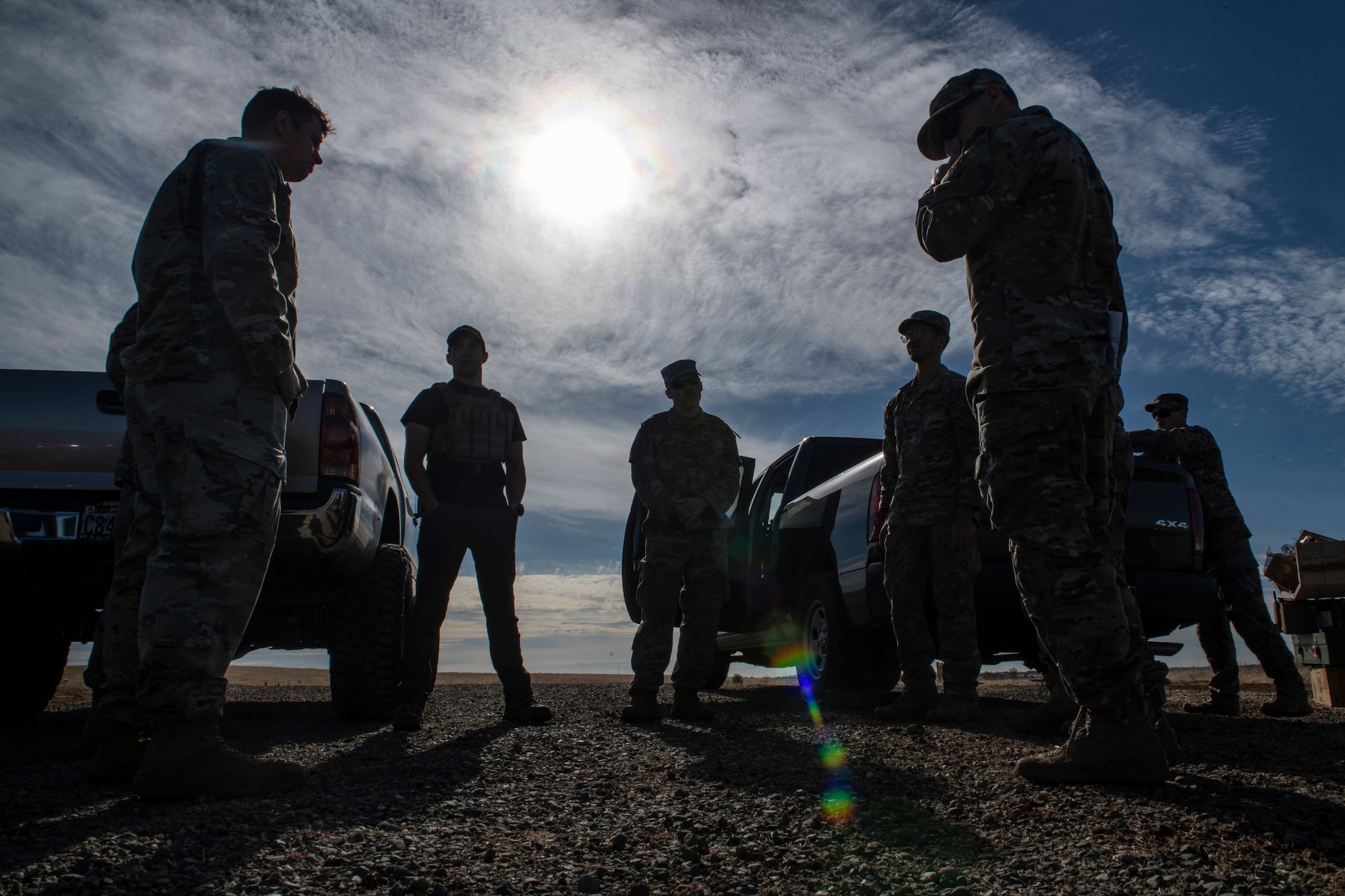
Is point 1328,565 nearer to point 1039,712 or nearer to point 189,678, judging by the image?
point 1039,712

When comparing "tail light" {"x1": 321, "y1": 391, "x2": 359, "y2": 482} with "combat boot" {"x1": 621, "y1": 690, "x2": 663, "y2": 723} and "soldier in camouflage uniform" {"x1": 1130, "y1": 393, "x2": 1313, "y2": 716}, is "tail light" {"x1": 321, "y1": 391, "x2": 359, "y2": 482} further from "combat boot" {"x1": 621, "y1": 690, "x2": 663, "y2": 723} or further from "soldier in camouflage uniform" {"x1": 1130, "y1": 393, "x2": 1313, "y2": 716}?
"soldier in camouflage uniform" {"x1": 1130, "y1": 393, "x2": 1313, "y2": 716}

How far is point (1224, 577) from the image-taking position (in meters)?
5.47

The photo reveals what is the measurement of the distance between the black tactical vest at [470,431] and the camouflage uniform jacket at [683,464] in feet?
2.52

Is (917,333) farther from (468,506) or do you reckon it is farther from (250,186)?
(250,186)

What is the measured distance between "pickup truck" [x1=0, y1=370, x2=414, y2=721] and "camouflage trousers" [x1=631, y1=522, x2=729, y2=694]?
1245mm

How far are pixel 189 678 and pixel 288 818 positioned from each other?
1.83 ft

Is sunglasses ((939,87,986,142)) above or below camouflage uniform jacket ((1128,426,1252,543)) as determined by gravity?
above

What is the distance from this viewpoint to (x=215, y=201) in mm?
2557

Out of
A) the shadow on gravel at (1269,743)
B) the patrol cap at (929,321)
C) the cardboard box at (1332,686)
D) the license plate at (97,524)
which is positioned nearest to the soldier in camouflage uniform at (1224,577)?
the shadow on gravel at (1269,743)

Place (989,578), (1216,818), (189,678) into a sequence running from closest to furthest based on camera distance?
(1216,818) < (189,678) < (989,578)

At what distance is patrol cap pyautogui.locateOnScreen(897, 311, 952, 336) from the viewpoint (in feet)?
15.4

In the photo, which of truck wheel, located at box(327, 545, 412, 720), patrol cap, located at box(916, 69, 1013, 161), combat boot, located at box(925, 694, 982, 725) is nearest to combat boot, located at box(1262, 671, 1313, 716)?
combat boot, located at box(925, 694, 982, 725)

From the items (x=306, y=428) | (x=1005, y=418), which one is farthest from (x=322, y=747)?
(x=1005, y=418)

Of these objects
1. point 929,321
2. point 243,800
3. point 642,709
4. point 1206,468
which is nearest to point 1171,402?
point 1206,468
